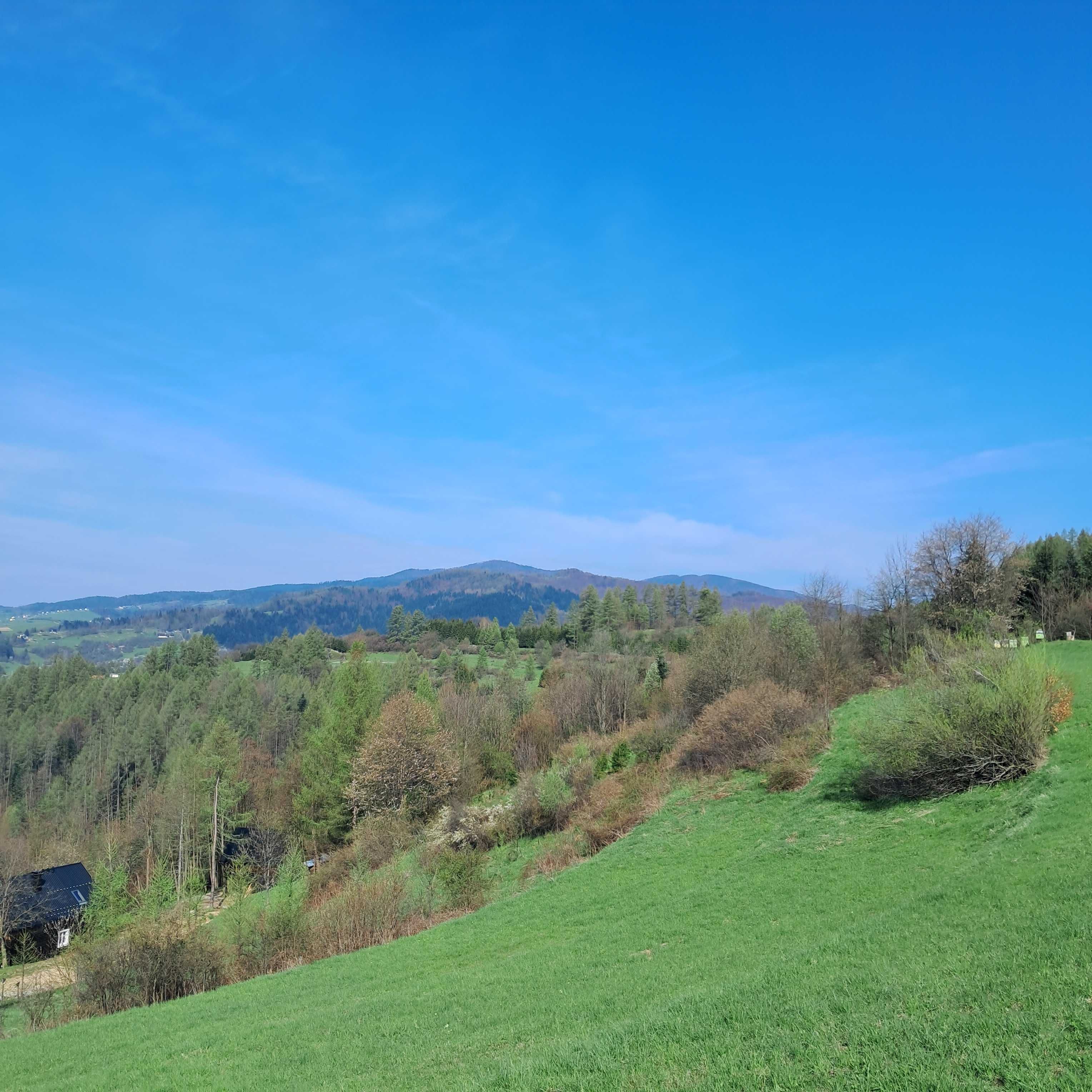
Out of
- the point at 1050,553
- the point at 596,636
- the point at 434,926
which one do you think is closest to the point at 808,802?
the point at 434,926

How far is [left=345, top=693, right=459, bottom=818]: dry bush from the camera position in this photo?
49.0m

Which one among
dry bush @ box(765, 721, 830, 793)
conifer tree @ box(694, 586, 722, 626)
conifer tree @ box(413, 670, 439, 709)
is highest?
conifer tree @ box(694, 586, 722, 626)

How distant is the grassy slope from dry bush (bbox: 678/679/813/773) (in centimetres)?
830

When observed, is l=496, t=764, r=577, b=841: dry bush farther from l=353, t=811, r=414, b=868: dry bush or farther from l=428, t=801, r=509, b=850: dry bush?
l=353, t=811, r=414, b=868: dry bush

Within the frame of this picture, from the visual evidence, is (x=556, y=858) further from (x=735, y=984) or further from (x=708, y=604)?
(x=708, y=604)

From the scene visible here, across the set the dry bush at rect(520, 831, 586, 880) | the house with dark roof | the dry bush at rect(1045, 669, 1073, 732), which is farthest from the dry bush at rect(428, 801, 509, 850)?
the dry bush at rect(1045, 669, 1073, 732)

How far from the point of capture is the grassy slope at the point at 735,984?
7.65m

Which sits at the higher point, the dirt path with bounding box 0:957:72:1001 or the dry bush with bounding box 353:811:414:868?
Result: the dry bush with bounding box 353:811:414:868

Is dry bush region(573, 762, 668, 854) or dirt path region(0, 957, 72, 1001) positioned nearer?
dirt path region(0, 957, 72, 1001)

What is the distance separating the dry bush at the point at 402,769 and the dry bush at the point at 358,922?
66.2ft

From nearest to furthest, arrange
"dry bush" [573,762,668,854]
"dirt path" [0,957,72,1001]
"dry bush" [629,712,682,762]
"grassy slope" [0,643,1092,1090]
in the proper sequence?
"grassy slope" [0,643,1092,1090]
"dirt path" [0,957,72,1001]
"dry bush" [573,762,668,854]
"dry bush" [629,712,682,762]

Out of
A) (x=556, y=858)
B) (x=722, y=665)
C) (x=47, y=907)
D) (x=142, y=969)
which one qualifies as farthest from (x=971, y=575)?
(x=47, y=907)

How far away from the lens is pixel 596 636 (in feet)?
313

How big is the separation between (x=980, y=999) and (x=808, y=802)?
1965 cm
